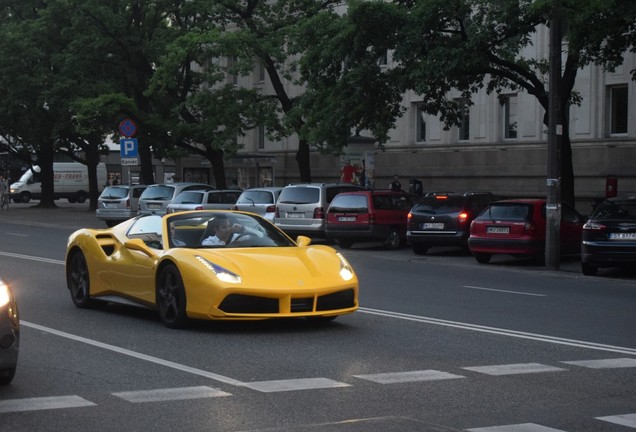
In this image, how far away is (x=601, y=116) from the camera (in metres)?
43.2

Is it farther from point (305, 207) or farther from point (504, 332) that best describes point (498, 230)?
point (504, 332)

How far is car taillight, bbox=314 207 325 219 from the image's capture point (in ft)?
103

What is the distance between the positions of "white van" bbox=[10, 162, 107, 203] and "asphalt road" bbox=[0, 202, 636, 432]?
64.3 m

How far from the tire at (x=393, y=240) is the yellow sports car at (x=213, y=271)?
16480 mm

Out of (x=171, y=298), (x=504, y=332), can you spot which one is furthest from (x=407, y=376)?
(x=171, y=298)

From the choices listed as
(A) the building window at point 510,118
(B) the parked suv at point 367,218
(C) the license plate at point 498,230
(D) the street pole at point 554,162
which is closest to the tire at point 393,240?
(B) the parked suv at point 367,218

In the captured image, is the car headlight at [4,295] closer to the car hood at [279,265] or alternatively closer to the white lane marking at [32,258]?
the car hood at [279,265]

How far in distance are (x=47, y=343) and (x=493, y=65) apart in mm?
21073

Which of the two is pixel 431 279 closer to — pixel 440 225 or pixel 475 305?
pixel 475 305

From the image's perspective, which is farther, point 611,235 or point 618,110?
point 618,110

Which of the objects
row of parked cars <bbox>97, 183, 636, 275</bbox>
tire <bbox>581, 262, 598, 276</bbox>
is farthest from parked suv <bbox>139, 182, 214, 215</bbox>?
tire <bbox>581, 262, 598, 276</bbox>

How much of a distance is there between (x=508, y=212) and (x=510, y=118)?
2355cm

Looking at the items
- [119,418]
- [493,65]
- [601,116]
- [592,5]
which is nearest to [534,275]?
[592,5]

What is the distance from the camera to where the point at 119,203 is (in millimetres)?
42781
